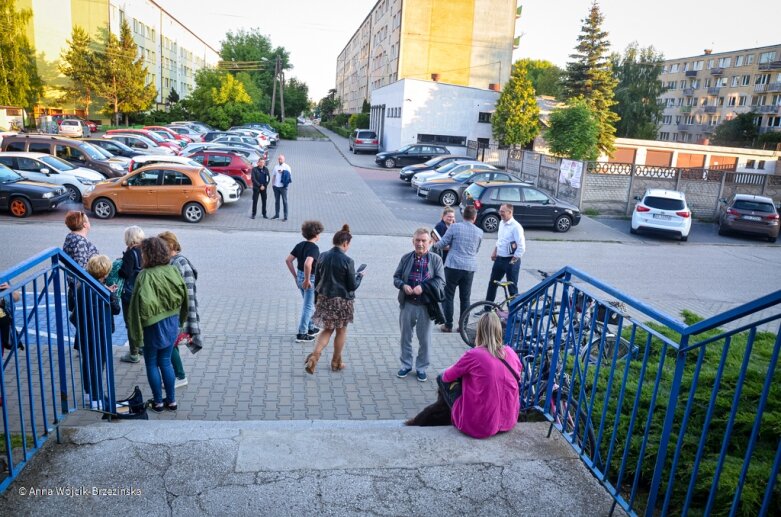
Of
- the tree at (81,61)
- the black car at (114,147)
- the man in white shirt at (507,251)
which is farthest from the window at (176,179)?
the tree at (81,61)

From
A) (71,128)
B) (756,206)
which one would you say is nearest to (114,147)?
(71,128)

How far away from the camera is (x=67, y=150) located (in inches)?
811

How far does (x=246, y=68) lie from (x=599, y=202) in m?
65.5

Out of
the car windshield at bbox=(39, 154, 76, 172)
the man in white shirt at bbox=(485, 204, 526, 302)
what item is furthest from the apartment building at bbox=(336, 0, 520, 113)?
the man in white shirt at bbox=(485, 204, 526, 302)

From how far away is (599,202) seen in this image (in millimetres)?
22578

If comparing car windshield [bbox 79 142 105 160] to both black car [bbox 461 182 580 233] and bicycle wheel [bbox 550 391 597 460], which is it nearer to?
black car [bbox 461 182 580 233]

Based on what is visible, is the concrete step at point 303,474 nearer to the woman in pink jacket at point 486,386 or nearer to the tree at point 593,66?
the woman in pink jacket at point 486,386

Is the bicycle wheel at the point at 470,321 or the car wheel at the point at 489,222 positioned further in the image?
the car wheel at the point at 489,222

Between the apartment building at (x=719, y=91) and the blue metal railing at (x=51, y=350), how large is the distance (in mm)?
72090

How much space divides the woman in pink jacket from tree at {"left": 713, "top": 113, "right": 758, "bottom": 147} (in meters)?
70.5

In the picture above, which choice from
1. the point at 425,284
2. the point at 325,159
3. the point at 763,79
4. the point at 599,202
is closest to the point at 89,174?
the point at 425,284

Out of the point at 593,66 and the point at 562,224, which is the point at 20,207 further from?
the point at 593,66

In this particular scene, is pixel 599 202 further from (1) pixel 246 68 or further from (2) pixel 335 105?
(2) pixel 335 105

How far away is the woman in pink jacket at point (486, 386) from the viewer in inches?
166
